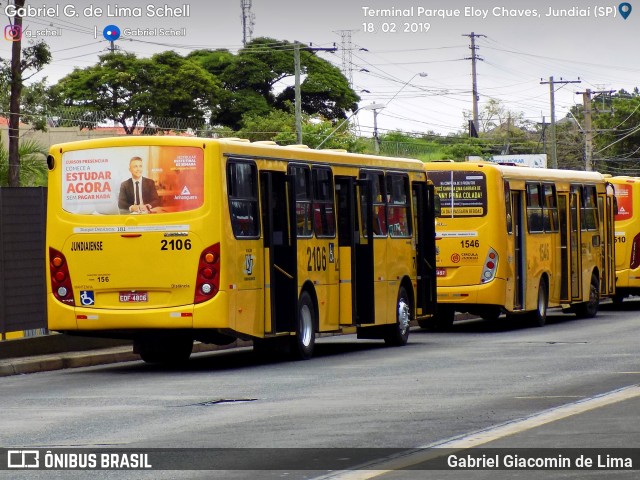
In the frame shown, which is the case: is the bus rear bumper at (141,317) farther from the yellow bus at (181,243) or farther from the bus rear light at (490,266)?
the bus rear light at (490,266)

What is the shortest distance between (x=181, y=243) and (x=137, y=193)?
84 centimetres

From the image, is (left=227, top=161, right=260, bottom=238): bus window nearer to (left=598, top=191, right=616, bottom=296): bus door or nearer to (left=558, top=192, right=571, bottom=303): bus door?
(left=558, top=192, right=571, bottom=303): bus door

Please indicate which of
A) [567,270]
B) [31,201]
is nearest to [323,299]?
[31,201]

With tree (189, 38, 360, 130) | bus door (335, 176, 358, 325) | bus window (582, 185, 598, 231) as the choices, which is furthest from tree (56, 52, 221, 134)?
bus door (335, 176, 358, 325)

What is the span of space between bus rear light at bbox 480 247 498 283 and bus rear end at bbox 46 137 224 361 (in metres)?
9.29

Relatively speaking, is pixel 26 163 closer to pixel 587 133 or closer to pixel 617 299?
pixel 617 299

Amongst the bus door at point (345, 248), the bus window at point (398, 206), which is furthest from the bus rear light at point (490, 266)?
the bus door at point (345, 248)

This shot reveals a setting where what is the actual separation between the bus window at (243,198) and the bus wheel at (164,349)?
1635 millimetres

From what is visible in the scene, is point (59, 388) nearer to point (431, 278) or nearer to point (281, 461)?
point (281, 461)

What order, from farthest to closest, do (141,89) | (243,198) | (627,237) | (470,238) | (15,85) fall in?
1. (141,89)
2. (15,85)
3. (627,237)
4. (470,238)
5. (243,198)

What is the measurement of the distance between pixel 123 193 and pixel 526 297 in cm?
1158

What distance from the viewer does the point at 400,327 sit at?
77.0 ft

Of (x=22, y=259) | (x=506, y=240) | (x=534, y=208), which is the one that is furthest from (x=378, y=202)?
(x=534, y=208)

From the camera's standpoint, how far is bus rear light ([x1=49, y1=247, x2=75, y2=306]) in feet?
61.2
